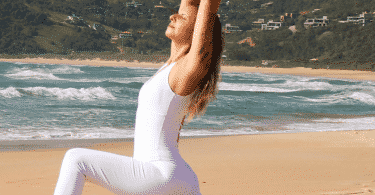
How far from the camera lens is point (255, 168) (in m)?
5.74

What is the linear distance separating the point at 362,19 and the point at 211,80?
74901 millimetres

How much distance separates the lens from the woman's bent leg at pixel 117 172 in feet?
4.41

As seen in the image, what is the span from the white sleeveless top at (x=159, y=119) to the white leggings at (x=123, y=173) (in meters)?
0.04

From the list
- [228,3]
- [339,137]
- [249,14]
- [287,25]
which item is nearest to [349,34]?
[287,25]

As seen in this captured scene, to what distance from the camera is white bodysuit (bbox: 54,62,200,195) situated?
1.34 meters

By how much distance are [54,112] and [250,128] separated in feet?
19.1

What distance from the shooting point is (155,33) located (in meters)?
86.4

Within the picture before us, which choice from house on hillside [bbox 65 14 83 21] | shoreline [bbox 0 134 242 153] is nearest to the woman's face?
shoreline [bbox 0 134 242 153]

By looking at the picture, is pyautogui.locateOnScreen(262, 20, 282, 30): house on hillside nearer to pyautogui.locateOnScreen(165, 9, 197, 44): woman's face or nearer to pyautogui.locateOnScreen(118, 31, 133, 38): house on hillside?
pyautogui.locateOnScreen(118, 31, 133, 38): house on hillside

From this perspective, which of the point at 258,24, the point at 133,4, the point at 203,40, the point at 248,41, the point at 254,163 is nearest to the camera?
the point at 203,40

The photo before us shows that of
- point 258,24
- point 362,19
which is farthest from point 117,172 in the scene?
point 258,24

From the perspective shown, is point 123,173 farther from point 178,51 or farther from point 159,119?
point 178,51

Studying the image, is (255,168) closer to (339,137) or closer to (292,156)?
(292,156)

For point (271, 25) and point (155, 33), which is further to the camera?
point (155, 33)
